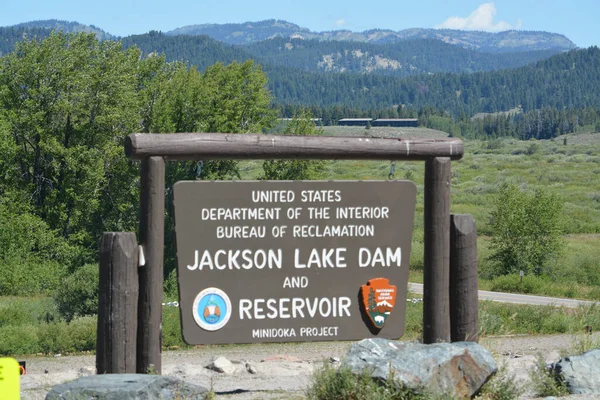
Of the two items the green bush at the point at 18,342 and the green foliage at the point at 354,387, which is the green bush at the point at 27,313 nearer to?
the green bush at the point at 18,342

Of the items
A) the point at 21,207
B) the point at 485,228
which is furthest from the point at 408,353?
the point at 485,228

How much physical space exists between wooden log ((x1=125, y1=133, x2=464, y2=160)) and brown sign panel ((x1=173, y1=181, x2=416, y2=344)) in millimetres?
236

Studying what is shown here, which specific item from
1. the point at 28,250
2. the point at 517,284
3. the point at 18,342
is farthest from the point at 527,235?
the point at 18,342

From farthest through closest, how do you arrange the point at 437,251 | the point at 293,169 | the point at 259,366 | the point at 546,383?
the point at 293,169, the point at 259,366, the point at 546,383, the point at 437,251

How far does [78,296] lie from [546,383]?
24189 mm

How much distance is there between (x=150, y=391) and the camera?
19.9 ft

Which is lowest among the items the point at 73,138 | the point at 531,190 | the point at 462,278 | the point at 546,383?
the point at 531,190

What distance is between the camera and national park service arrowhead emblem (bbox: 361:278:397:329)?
272 inches

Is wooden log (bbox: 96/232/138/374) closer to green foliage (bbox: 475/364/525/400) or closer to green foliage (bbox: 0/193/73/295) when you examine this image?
green foliage (bbox: 475/364/525/400)

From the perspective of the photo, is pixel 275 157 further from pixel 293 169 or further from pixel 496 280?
pixel 496 280

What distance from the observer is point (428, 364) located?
6613 mm

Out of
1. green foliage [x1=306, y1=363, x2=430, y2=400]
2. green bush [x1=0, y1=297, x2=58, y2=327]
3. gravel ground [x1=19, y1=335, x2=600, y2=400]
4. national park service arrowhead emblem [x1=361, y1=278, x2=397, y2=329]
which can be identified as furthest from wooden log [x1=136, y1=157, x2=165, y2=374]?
green bush [x1=0, y1=297, x2=58, y2=327]

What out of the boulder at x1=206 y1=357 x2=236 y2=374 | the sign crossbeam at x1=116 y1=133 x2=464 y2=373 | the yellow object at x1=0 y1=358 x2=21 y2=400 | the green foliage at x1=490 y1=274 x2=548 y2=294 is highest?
the sign crossbeam at x1=116 y1=133 x2=464 y2=373

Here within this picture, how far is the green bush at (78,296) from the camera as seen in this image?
28.9 meters
